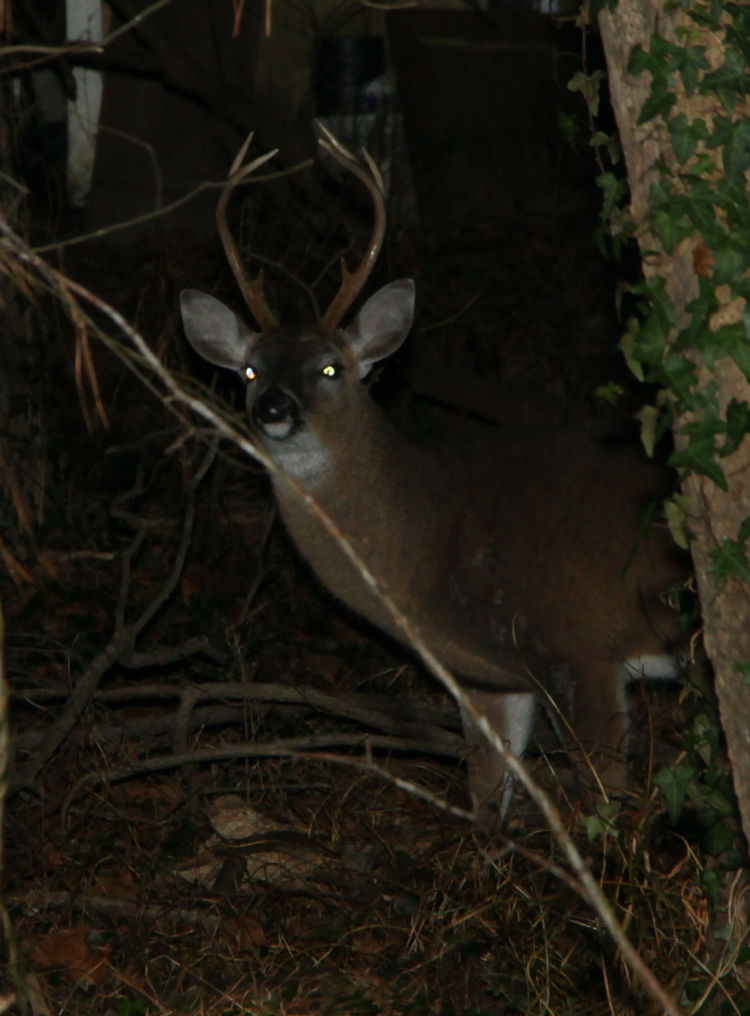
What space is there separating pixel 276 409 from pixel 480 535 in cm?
86

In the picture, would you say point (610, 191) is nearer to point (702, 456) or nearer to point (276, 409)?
point (702, 456)

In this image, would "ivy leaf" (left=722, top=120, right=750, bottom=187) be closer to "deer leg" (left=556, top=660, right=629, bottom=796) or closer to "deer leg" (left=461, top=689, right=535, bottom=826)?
"deer leg" (left=556, top=660, right=629, bottom=796)

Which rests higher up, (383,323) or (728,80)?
(728,80)

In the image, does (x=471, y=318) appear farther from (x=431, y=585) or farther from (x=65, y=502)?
(x=431, y=585)

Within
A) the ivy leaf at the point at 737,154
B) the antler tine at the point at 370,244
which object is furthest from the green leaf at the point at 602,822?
the antler tine at the point at 370,244

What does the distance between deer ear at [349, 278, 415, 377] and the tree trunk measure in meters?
2.40

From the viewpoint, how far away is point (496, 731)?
5.47m

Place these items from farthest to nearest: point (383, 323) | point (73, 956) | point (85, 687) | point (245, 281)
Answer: point (383, 323) < point (245, 281) < point (85, 687) < point (73, 956)

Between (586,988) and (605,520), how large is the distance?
71.2 inches

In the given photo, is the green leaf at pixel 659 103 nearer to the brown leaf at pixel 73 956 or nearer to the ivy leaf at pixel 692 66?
the ivy leaf at pixel 692 66

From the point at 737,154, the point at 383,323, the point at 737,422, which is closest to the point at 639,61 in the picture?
the point at 737,154

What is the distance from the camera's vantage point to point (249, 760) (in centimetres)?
539

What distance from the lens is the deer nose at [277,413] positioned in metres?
4.89

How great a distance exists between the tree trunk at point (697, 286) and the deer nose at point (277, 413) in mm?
2033
